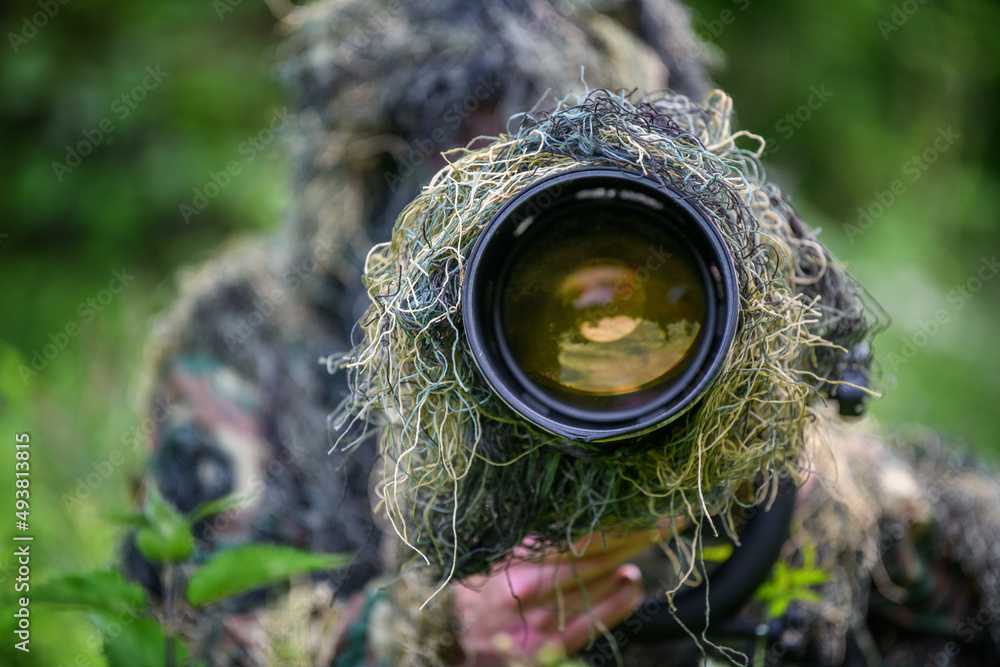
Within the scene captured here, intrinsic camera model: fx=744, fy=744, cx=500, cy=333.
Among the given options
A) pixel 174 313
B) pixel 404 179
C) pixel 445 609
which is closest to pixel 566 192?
pixel 445 609

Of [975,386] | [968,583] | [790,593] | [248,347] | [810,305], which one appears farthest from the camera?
[975,386]

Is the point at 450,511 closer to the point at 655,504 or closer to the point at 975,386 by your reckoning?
the point at 655,504

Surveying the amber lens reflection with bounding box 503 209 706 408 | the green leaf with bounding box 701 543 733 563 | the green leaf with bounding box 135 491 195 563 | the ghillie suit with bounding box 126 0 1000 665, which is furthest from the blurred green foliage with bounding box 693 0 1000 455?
the green leaf with bounding box 135 491 195 563

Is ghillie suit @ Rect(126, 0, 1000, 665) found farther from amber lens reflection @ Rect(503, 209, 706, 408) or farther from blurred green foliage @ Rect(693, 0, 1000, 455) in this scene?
blurred green foliage @ Rect(693, 0, 1000, 455)

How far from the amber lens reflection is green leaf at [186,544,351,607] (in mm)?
291

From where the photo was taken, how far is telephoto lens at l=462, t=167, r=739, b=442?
1.44 ft

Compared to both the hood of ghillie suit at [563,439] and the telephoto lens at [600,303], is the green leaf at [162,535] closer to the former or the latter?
the hood of ghillie suit at [563,439]

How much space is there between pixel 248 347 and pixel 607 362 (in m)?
0.88

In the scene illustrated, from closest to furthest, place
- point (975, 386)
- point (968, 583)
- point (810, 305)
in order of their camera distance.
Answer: point (810, 305), point (968, 583), point (975, 386)

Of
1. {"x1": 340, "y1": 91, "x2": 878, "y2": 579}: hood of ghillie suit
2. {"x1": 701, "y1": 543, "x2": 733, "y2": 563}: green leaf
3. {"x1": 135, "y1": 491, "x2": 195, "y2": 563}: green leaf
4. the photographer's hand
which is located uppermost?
{"x1": 340, "y1": 91, "x2": 878, "y2": 579}: hood of ghillie suit

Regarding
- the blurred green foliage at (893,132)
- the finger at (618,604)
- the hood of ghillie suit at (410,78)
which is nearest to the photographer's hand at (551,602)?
the finger at (618,604)

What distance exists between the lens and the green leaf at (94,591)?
1.95 feet

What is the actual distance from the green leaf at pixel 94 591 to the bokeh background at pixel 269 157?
5.22ft

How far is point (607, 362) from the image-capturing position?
1.67ft
